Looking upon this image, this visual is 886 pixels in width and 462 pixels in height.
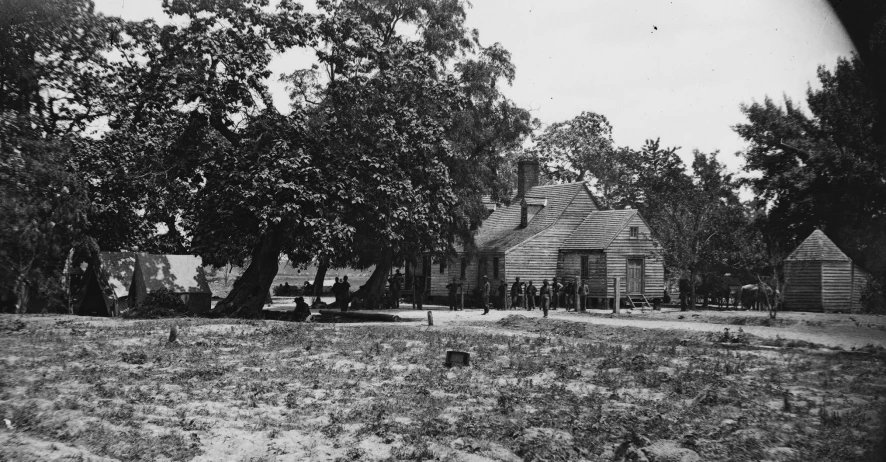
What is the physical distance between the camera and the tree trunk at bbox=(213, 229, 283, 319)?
28219mm

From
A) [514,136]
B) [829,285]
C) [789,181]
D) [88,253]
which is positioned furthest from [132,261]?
[829,285]

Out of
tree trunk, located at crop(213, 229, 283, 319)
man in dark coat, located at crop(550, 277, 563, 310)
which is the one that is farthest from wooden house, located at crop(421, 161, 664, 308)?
tree trunk, located at crop(213, 229, 283, 319)

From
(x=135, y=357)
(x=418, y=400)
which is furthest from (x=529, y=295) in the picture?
(x=418, y=400)

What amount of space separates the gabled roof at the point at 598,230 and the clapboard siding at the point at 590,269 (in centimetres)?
51

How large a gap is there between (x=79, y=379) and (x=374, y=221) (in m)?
17.0

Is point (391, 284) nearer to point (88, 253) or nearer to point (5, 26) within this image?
point (88, 253)

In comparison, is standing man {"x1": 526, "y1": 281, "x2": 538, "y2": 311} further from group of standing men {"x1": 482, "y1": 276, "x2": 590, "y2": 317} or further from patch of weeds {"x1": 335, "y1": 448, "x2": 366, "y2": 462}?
patch of weeds {"x1": 335, "y1": 448, "x2": 366, "y2": 462}

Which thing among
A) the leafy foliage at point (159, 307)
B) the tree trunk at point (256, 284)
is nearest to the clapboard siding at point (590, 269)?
the tree trunk at point (256, 284)

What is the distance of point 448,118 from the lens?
33688 millimetres

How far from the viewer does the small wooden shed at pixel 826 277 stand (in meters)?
37.9

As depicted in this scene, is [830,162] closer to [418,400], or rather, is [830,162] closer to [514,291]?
[418,400]

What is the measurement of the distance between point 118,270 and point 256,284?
22.1 feet

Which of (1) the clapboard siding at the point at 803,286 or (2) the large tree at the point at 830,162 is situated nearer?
(2) the large tree at the point at 830,162

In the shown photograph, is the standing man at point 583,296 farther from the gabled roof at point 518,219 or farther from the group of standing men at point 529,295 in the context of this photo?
the gabled roof at point 518,219
